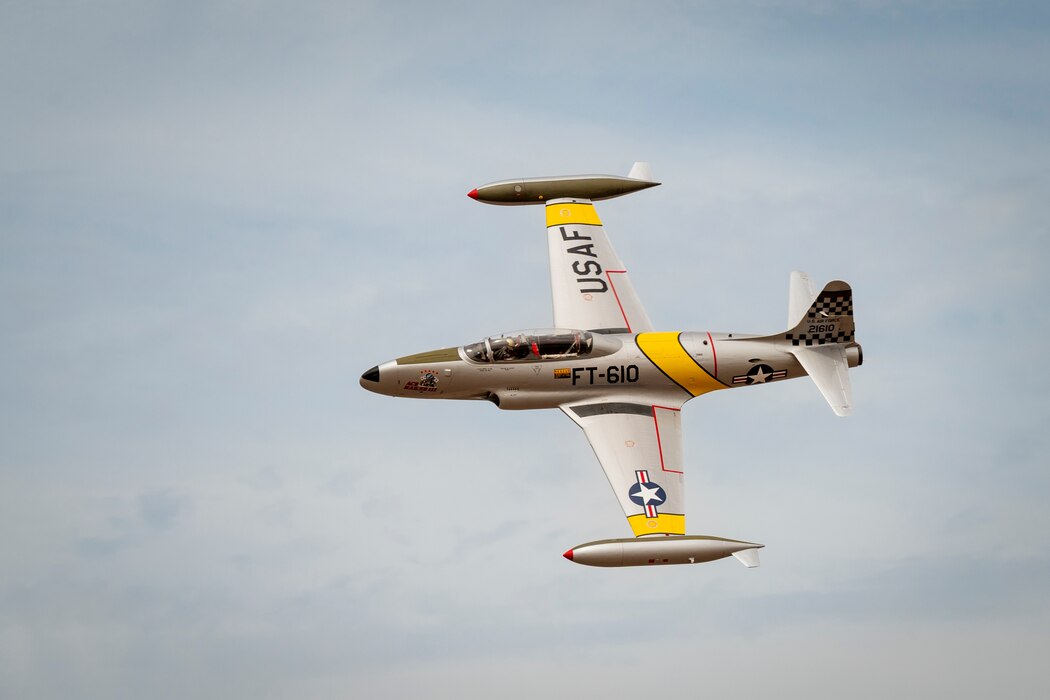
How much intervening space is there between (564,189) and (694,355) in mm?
4769

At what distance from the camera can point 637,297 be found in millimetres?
25781

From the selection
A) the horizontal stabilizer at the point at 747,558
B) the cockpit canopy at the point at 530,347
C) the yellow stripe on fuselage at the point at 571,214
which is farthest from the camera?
the yellow stripe on fuselage at the point at 571,214

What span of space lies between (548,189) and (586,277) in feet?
7.71

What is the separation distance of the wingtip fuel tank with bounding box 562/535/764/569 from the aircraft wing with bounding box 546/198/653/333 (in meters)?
4.59

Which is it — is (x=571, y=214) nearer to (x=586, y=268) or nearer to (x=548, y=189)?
(x=548, y=189)

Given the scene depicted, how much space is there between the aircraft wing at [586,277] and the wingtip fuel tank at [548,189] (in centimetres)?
24

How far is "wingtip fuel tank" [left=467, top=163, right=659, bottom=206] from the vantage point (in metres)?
27.5

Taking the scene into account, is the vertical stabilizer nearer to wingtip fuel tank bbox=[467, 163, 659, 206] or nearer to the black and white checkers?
the black and white checkers

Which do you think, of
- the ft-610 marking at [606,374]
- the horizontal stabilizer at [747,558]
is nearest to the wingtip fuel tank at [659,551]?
the horizontal stabilizer at [747,558]

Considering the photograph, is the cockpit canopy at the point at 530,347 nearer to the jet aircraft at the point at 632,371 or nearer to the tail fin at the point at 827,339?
the jet aircraft at the point at 632,371

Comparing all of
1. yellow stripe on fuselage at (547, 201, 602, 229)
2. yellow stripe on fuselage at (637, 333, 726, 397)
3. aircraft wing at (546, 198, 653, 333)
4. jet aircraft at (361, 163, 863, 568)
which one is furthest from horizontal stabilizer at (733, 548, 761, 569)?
yellow stripe on fuselage at (547, 201, 602, 229)

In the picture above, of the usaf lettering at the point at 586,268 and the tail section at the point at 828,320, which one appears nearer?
the tail section at the point at 828,320

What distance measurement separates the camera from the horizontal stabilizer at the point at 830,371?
24.0 m

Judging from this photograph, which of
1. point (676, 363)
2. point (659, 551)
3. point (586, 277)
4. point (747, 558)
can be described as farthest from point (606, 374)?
point (747, 558)
